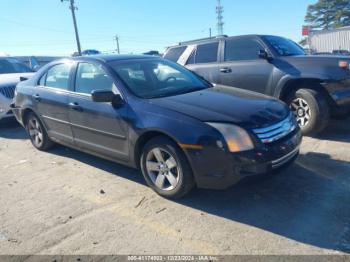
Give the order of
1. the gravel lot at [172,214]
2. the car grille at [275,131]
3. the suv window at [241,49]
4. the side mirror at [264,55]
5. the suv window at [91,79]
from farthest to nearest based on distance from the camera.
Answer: the suv window at [241,49]
the side mirror at [264,55]
the suv window at [91,79]
the car grille at [275,131]
the gravel lot at [172,214]

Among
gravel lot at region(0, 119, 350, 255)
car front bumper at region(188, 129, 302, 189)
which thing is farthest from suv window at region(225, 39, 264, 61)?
car front bumper at region(188, 129, 302, 189)

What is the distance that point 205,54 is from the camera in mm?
7238

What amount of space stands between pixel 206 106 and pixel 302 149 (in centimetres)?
230

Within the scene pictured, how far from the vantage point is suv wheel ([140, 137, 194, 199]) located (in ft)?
11.5

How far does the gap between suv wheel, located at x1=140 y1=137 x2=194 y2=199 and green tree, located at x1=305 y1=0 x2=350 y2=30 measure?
6487 centimetres

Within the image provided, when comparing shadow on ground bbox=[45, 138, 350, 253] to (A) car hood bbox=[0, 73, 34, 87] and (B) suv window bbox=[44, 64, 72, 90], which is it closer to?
(B) suv window bbox=[44, 64, 72, 90]

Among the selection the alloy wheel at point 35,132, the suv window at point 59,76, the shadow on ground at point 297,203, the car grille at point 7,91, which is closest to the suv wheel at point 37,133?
the alloy wheel at point 35,132

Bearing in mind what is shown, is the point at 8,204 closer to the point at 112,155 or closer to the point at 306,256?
the point at 112,155

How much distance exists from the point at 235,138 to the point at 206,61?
4256 mm

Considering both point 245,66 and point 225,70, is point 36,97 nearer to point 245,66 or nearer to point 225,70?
point 225,70

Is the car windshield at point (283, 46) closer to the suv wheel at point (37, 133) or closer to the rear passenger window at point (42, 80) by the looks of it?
the rear passenger window at point (42, 80)

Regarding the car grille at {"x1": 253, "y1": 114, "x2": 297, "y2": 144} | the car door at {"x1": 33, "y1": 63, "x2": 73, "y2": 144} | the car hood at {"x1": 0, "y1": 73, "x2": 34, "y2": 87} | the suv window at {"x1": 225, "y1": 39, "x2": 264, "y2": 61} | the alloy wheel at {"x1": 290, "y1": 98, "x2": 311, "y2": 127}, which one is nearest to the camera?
the car grille at {"x1": 253, "y1": 114, "x2": 297, "y2": 144}

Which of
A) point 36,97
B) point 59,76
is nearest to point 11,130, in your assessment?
point 36,97

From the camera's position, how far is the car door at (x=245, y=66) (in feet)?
20.5
